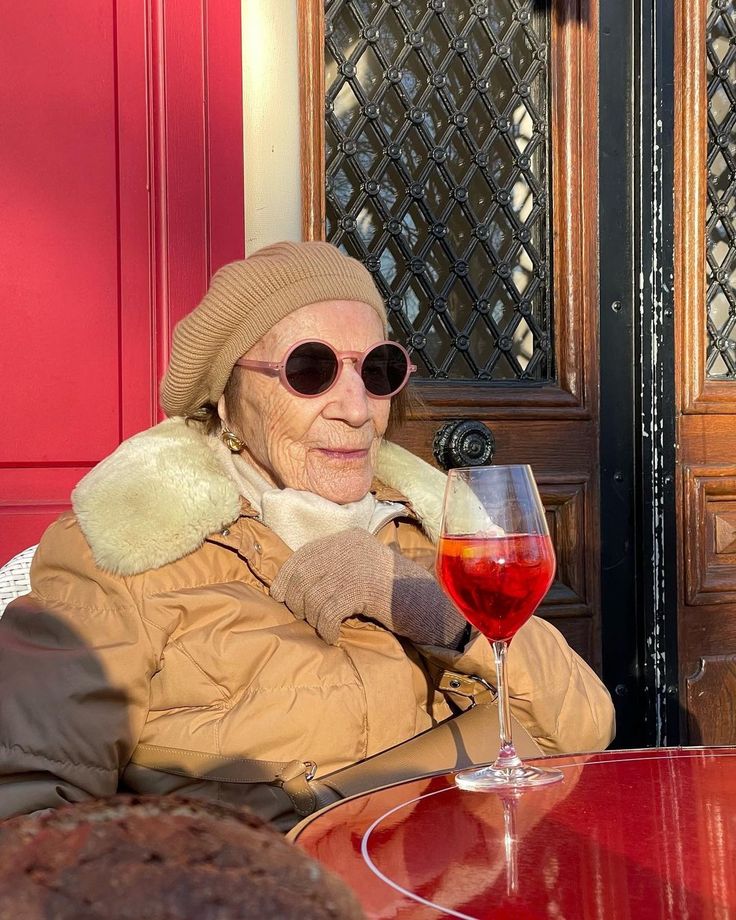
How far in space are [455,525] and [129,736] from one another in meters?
0.72

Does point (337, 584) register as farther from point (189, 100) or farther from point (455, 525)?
point (189, 100)

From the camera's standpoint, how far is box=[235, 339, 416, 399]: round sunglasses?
2.01 metres

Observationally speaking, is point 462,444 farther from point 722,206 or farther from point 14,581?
point 14,581

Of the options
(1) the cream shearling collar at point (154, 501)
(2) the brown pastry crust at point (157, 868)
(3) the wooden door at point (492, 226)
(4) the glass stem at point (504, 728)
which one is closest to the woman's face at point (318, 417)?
(1) the cream shearling collar at point (154, 501)

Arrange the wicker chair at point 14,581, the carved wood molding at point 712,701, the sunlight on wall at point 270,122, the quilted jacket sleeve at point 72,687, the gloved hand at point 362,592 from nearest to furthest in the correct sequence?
1. the quilted jacket sleeve at point 72,687
2. the gloved hand at point 362,592
3. the wicker chair at point 14,581
4. the sunlight on wall at point 270,122
5. the carved wood molding at point 712,701

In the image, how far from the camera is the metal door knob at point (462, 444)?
289 centimetres

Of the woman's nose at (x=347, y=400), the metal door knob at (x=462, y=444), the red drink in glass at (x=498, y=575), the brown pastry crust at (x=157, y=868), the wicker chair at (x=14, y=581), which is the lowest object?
the wicker chair at (x=14, y=581)

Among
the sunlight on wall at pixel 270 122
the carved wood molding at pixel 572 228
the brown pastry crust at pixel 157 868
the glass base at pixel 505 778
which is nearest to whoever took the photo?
the brown pastry crust at pixel 157 868

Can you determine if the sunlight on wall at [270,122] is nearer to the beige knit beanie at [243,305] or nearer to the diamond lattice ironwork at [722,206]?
the beige knit beanie at [243,305]

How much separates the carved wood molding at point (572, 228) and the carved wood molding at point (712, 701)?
812 millimetres

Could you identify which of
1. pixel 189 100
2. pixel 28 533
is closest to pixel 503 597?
pixel 28 533

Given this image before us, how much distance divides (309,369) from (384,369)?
16cm

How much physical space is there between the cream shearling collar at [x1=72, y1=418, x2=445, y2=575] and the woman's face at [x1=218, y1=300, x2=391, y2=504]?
4.8 inches

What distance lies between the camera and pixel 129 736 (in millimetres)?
1620
